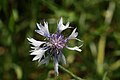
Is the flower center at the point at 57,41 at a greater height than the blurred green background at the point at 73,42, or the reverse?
the blurred green background at the point at 73,42

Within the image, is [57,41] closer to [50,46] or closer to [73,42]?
[50,46]

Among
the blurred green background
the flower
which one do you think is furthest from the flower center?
the blurred green background

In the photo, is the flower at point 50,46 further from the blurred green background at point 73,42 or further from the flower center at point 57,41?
the blurred green background at point 73,42

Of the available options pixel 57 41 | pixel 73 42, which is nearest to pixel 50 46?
pixel 57 41

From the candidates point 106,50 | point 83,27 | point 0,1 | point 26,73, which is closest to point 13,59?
point 26,73

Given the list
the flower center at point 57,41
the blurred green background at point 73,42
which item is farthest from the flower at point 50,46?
the blurred green background at point 73,42
